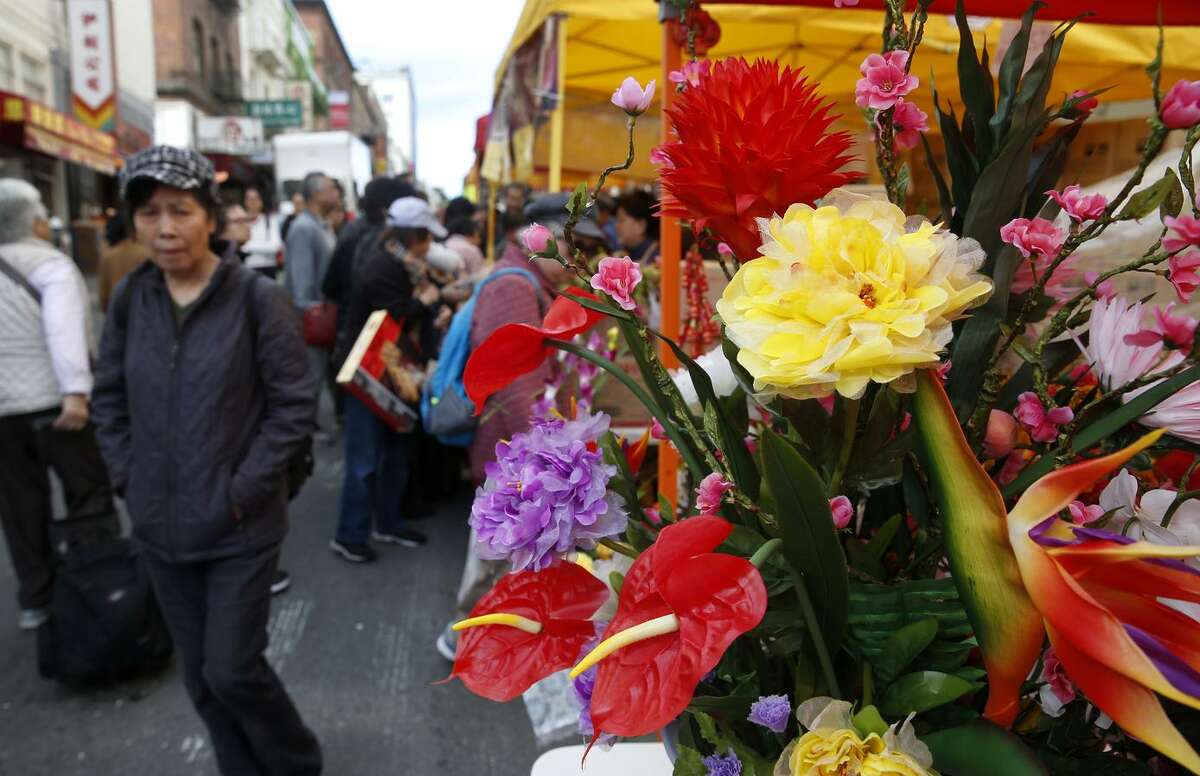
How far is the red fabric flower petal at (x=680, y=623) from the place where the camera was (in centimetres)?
58

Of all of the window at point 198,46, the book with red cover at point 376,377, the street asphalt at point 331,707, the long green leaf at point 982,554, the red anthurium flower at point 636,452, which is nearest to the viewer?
the long green leaf at point 982,554

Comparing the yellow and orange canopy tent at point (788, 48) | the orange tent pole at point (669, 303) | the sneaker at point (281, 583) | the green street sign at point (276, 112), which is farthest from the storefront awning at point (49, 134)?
the green street sign at point (276, 112)

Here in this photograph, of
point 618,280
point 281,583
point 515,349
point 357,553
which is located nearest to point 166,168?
point 515,349

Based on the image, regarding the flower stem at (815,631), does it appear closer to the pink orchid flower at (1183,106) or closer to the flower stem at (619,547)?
the flower stem at (619,547)

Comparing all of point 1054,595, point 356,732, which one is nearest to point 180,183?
point 356,732

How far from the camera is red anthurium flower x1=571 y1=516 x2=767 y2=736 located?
22.8 inches

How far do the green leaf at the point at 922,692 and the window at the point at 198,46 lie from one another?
111ft

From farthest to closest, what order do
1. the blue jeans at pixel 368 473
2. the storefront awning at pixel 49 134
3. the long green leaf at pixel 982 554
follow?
the storefront awning at pixel 49 134
the blue jeans at pixel 368 473
the long green leaf at pixel 982 554

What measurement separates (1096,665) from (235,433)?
204cm

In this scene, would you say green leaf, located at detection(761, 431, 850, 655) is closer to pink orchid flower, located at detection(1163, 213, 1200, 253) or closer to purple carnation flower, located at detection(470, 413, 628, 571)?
purple carnation flower, located at detection(470, 413, 628, 571)

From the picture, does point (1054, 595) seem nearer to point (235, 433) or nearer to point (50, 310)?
point (235, 433)

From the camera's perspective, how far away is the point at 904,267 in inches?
23.9

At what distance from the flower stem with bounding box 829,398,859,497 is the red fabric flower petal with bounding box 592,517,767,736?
0.15m

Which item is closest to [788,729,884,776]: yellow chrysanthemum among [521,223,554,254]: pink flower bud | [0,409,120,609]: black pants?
[521,223,554,254]: pink flower bud
